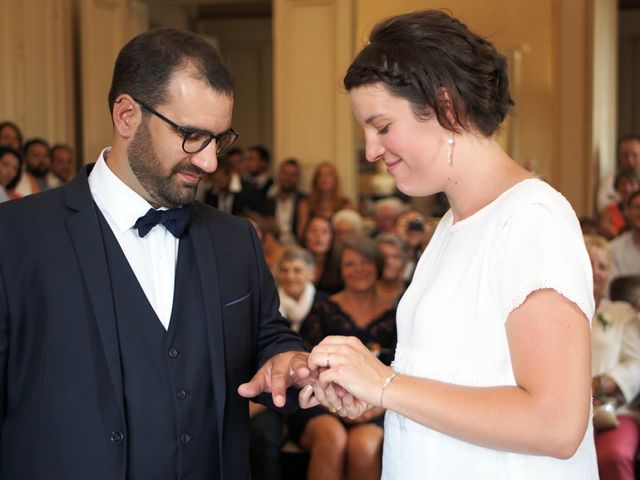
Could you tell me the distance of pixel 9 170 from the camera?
6.25 metres

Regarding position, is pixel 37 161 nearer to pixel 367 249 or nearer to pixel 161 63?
pixel 367 249

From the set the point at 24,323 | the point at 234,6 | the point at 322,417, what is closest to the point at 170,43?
the point at 24,323

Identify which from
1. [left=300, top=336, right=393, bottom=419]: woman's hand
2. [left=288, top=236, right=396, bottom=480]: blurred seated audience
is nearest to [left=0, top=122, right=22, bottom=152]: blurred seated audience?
[left=288, top=236, right=396, bottom=480]: blurred seated audience

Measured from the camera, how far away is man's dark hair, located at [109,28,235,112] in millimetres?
2031

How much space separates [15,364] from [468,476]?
38.5 inches

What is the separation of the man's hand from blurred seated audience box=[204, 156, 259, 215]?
6345 mm

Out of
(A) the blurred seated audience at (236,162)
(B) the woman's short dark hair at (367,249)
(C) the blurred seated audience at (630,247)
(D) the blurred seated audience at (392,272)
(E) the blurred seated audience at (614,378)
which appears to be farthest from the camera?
(A) the blurred seated audience at (236,162)

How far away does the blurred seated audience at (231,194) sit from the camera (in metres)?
8.65

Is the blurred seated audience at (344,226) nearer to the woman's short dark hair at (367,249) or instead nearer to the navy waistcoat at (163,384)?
the woman's short dark hair at (367,249)

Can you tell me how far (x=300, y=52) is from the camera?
9539 mm

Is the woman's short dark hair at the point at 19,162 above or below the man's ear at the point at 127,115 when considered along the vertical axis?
below

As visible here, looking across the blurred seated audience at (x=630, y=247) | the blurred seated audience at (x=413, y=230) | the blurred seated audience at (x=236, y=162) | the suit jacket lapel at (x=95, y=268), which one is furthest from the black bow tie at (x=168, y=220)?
the blurred seated audience at (x=236, y=162)

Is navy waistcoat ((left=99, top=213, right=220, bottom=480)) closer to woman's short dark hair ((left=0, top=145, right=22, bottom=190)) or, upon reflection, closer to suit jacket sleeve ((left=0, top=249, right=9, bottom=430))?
suit jacket sleeve ((left=0, top=249, right=9, bottom=430))

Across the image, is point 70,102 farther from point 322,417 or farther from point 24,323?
point 24,323
